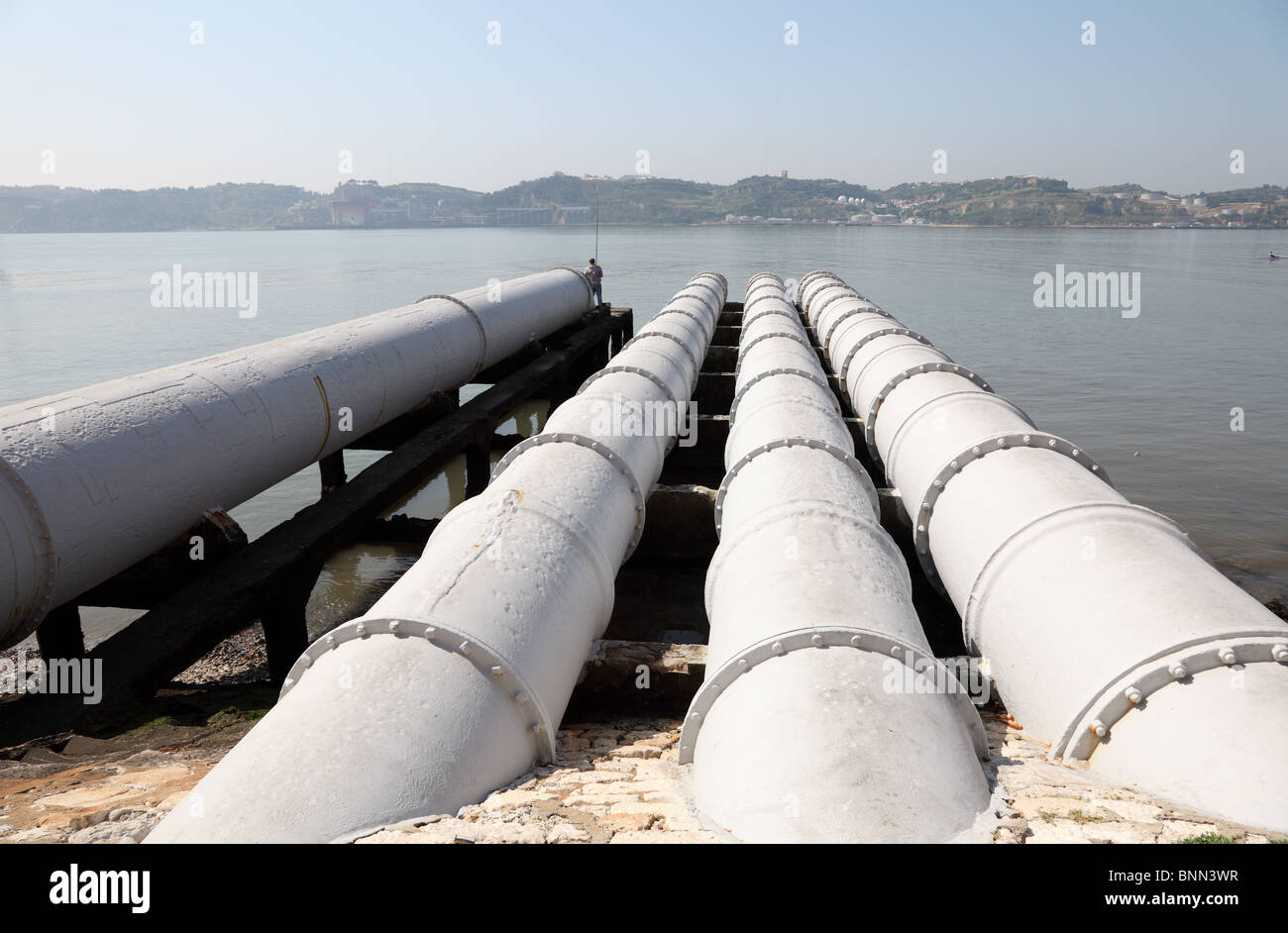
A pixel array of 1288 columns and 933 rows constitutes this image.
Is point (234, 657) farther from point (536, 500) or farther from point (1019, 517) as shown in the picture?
point (1019, 517)

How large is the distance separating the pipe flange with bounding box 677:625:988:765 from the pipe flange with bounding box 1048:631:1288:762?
0.49m

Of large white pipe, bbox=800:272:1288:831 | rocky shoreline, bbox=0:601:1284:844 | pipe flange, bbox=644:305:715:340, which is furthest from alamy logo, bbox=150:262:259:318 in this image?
large white pipe, bbox=800:272:1288:831

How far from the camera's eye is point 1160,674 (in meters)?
3.43

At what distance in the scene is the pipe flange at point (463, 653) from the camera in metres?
3.59

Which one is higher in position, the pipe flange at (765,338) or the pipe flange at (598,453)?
the pipe flange at (765,338)

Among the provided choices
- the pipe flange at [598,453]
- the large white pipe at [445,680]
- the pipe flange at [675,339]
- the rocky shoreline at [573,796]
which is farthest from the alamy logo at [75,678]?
the pipe flange at [675,339]

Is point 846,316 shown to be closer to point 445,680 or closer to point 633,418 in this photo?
point 633,418

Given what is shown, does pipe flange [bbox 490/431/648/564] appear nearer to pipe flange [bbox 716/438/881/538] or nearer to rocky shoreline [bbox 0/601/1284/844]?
pipe flange [bbox 716/438/881/538]

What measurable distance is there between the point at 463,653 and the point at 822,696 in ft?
5.18

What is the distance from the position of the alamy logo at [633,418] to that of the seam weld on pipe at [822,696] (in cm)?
186
